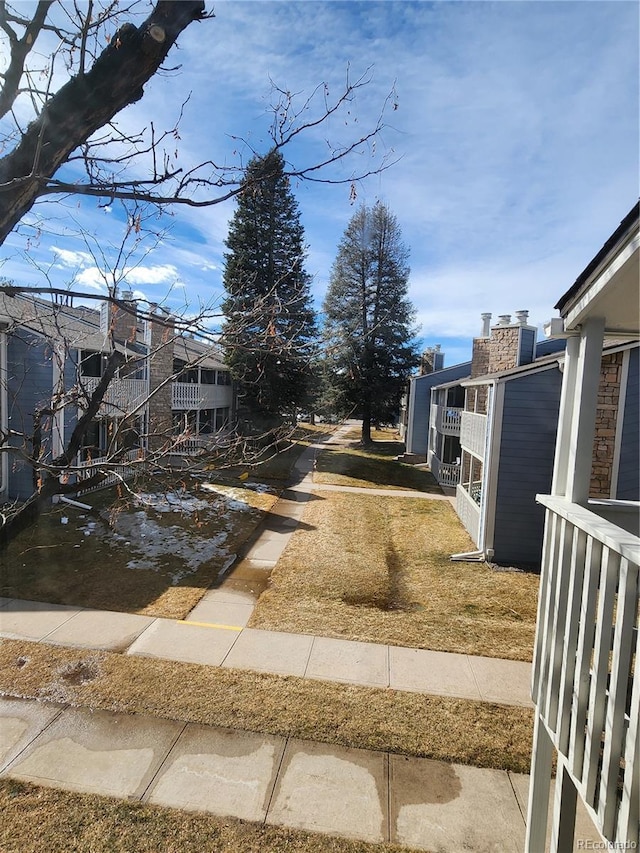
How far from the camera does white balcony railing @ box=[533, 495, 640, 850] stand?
2.03 m

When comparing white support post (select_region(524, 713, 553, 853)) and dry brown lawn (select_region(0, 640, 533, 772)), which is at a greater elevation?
white support post (select_region(524, 713, 553, 853))

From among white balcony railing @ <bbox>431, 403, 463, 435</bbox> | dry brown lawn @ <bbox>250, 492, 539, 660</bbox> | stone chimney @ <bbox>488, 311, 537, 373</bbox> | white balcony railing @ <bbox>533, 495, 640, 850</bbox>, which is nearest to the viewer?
white balcony railing @ <bbox>533, 495, 640, 850</bbox>

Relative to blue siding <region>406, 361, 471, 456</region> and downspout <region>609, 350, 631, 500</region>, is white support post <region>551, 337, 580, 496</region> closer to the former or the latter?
downspout <region>609, 350, 631, 500</region>

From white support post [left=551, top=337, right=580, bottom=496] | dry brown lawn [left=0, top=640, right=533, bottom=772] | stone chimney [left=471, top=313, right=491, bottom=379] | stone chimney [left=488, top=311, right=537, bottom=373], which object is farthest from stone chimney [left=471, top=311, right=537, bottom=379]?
white support post [left=551, top=337, right=580, bottom=496]

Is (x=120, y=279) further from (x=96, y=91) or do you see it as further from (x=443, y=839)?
(x=443, y=839)

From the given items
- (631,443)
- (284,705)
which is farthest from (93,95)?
(631,443)

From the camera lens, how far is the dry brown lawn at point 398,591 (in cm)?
659

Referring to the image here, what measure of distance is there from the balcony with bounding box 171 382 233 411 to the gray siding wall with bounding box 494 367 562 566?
37.0 feet

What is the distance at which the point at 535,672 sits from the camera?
3078 millimetres

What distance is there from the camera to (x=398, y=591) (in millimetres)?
8336

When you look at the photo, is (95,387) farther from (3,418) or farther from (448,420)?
(448,420)

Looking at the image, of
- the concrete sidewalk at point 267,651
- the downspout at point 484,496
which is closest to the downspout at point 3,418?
the concrete sidewalk at point 267,651

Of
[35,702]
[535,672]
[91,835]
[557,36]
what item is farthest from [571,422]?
[35,702]

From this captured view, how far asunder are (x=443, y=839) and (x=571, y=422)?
322 centimetres
